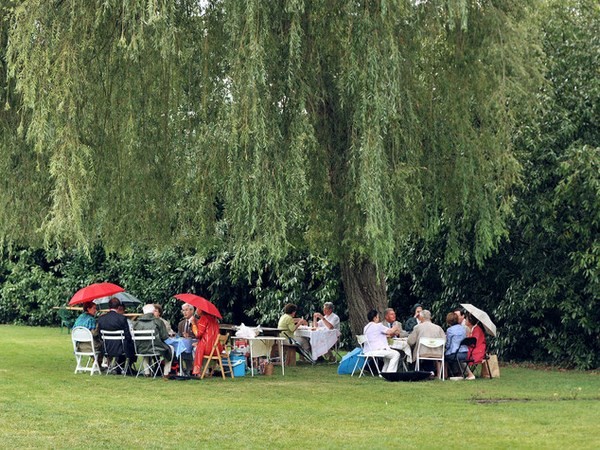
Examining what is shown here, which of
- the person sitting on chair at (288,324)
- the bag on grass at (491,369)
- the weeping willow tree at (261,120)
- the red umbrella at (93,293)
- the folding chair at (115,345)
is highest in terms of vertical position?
the weeping willow tree at (261,120)

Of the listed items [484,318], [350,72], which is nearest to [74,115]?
[350,72]

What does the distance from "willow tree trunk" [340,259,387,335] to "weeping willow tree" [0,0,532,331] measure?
5.76 ft

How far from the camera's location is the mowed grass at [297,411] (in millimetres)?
10523

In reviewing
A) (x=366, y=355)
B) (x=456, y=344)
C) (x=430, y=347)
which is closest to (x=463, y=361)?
(x=456, y=344)

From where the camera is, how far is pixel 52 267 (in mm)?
31266

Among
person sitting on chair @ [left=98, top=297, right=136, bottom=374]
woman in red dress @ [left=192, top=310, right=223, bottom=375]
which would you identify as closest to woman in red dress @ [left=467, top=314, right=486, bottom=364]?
woman in red dress @ [left=192, top=310, right=223, bottom=375]

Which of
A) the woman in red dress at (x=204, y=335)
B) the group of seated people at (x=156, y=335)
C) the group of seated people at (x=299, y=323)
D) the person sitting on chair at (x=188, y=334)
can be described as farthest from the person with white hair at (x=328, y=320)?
the woman in red dress at (x=204, y=335)

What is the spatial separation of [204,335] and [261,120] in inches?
160

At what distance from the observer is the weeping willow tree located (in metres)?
14.3

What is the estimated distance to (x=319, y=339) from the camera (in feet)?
64.1

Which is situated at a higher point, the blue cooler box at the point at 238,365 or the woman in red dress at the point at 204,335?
the woman in red dress at the point at 204,335

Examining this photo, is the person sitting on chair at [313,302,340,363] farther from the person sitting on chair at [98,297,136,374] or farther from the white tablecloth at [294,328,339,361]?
the person sitting on chair at [98,297,136,374]

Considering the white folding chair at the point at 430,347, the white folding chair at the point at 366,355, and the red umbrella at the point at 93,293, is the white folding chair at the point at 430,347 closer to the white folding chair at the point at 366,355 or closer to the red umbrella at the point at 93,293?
the white folding chair at the point at 366,355

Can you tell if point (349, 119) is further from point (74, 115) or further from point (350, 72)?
point (74, 115)
